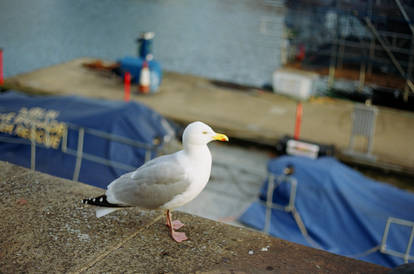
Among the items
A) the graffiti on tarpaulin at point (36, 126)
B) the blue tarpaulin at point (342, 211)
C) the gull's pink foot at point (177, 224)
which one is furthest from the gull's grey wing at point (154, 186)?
the graffiti on tarpaulin at point (36, 126)

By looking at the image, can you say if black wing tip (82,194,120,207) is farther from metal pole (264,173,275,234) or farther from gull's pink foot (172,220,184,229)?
metal pole (264,173,275,234)

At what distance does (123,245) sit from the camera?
14.0 ft

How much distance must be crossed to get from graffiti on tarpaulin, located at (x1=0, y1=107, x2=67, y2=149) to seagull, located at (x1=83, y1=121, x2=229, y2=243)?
8.62 metres

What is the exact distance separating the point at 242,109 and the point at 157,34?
25.0 meters

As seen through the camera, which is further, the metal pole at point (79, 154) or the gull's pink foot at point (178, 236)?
the metal pole at point (79, 154)

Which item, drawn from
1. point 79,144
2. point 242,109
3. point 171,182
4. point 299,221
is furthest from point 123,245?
point 242,109

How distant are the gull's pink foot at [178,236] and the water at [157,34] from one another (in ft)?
82.2

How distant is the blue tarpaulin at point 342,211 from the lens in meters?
10.6

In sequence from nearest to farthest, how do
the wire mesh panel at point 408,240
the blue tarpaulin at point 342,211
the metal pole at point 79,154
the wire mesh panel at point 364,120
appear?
the wire mesh panel at point 408,240, the blue tarpaulin at point 342,211, the metal pole at point 79,154, the wire mesh panel at point 364,120

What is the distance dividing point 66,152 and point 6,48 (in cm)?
2518

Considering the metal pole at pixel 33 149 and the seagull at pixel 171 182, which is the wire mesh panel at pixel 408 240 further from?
the metal pole at pixel 33 149

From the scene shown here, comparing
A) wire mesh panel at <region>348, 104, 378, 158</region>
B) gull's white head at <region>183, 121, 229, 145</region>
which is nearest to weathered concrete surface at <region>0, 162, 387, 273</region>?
gull's white head at <region>183, 121, 229, 145</region>

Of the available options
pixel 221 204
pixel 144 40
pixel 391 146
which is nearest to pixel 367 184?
pixel 221 204

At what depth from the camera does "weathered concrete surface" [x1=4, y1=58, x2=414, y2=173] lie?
18.1m
